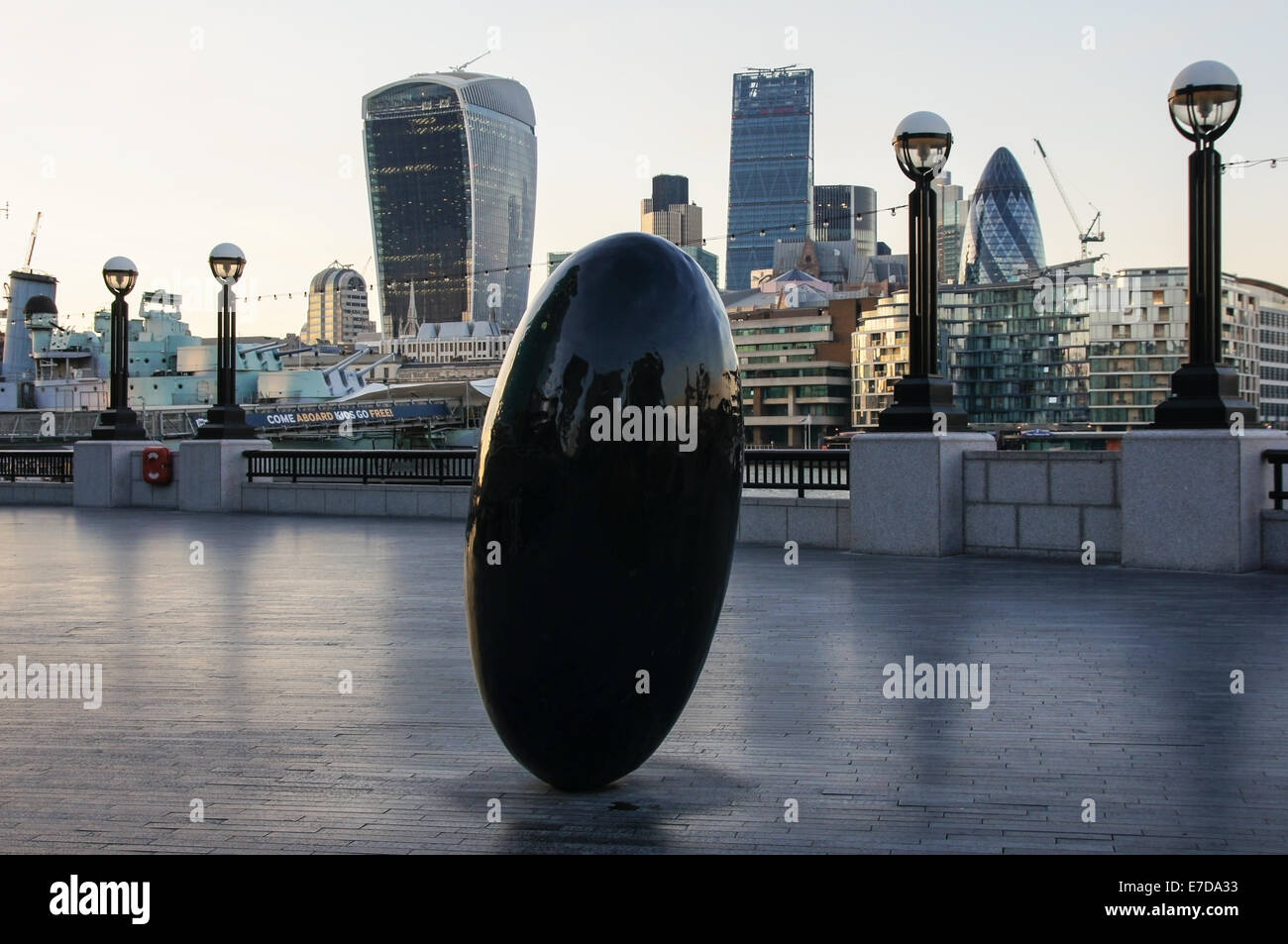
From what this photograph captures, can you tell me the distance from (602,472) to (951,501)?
11.1 meters

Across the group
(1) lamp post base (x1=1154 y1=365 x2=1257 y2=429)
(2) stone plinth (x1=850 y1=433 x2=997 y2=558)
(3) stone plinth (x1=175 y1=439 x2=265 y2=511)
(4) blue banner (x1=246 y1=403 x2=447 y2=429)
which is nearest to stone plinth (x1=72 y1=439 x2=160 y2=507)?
(3) stone plinth (x1=175 y1=439 x2=265 y2=511)

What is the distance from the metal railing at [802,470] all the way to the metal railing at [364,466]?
591cm

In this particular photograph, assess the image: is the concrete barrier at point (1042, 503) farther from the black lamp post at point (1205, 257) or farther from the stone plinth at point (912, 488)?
the black lamp post at point (1205, 257)

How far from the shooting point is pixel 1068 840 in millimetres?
4680

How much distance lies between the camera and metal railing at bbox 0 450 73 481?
30391mm

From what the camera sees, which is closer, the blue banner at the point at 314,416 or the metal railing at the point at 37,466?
the metal railing at the point at 37,466

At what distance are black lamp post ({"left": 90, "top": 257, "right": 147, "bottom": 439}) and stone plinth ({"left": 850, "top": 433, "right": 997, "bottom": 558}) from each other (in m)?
17.2

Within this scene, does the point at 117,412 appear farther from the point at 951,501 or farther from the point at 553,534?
the point at 553,534

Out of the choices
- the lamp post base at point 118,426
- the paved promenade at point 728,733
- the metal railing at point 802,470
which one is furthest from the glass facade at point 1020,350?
the paved promenade at point 728,733

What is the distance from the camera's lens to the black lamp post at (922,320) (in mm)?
15609

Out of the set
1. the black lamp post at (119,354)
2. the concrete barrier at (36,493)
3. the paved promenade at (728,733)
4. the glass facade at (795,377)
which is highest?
the glass facade at (795,377)

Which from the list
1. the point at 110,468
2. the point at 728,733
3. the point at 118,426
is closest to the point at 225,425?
the point at 110,468

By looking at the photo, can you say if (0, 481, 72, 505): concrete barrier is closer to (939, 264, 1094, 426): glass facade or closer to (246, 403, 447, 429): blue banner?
(246, 403, 447, 429): blue banner

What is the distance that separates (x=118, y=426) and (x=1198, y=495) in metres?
22.1
